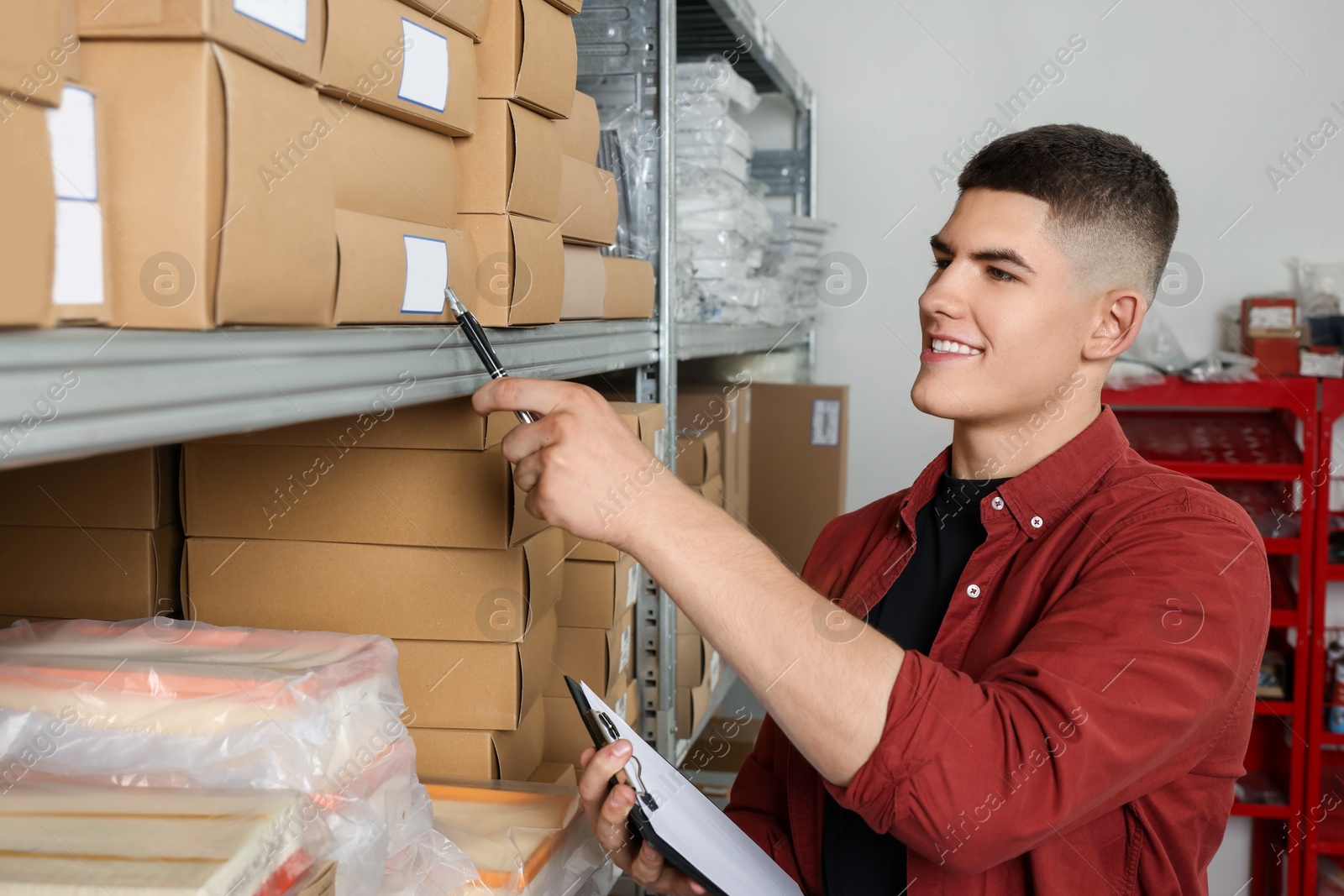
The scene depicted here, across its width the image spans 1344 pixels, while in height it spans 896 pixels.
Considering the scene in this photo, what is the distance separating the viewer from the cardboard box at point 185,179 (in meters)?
0.55

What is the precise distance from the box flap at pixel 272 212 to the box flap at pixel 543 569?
53 centimetres

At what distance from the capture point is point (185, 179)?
0.56 m

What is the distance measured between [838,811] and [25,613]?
0.93m

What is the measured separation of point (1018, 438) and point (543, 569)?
0.61m

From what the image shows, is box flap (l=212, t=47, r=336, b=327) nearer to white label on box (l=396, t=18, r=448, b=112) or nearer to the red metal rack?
white label on box (l=396, t=18, r=448, b=112)

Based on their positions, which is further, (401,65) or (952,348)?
(952,348)

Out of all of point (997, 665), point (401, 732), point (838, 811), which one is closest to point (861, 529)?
point (838, 811)

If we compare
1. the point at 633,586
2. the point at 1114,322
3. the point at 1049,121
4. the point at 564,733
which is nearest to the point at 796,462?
the point at 633,586

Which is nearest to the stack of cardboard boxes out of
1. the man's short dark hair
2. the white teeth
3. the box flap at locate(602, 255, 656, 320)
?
the box flap at locate(602, 255, 656, 320)

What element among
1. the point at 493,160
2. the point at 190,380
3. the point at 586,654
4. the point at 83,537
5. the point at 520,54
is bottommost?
the point at 586,654

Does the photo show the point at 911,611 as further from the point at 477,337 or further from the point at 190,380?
the point at 190,380

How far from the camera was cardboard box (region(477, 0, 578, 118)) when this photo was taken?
38.2 inches

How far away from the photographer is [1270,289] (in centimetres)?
306

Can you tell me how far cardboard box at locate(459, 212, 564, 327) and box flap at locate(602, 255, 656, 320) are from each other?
0.33m
